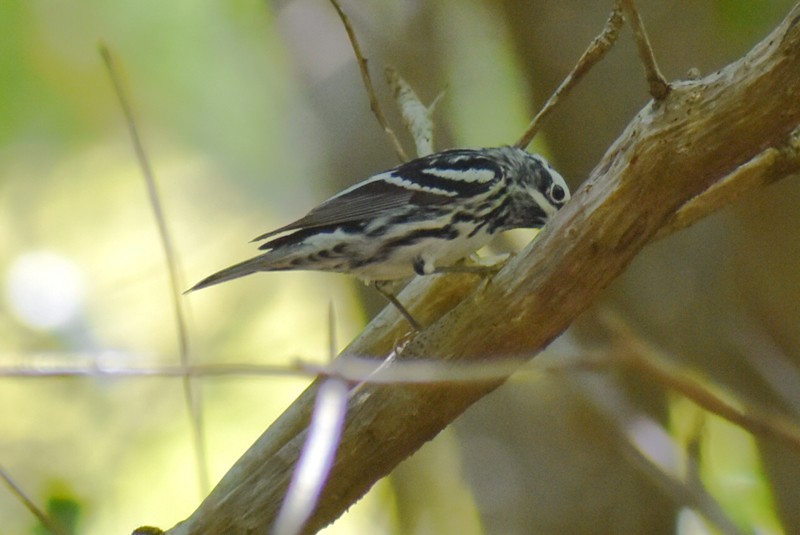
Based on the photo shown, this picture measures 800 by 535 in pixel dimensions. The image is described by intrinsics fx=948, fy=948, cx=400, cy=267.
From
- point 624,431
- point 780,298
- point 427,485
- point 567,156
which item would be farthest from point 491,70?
point 624,431

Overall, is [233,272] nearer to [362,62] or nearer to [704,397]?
[362,62]

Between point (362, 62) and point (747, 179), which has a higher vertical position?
point (362, 62)

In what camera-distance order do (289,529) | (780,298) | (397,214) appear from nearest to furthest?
(289,529) < (397,214) < (780,298)

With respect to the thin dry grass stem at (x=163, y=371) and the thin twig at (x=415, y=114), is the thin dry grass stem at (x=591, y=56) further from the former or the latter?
the thin dry grass stem at (x=163, y=371)

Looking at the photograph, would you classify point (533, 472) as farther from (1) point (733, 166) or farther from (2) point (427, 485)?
(1) point (733, 166)

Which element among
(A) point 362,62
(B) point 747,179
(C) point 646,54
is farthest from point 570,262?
(A) point 362,62

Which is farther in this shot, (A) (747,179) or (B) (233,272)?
(B) (233,272)
